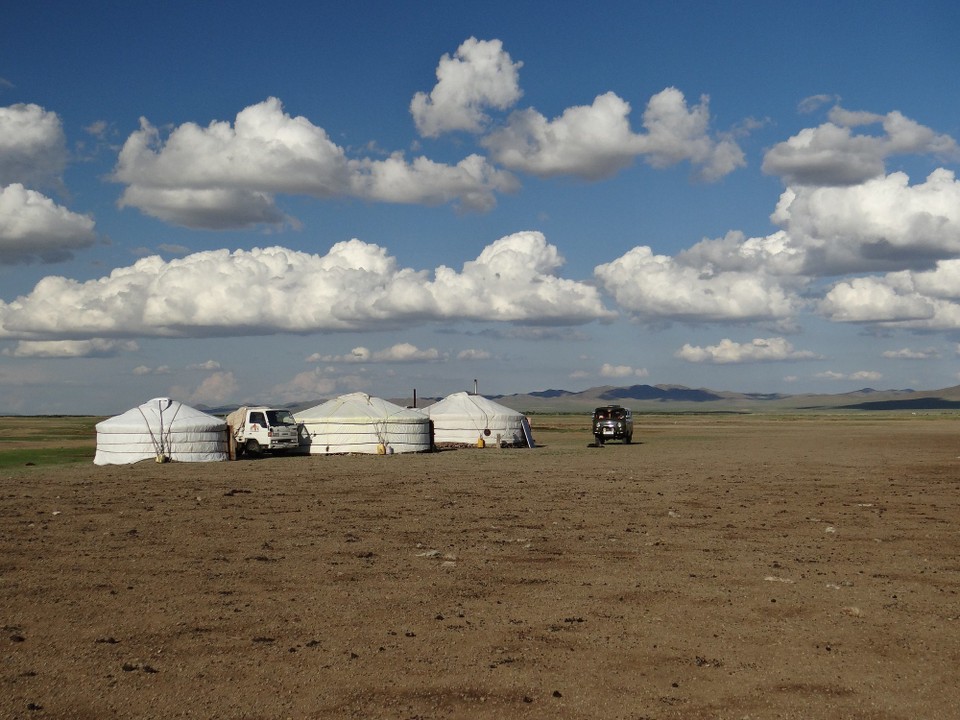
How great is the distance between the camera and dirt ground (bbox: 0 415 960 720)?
24.5 ft

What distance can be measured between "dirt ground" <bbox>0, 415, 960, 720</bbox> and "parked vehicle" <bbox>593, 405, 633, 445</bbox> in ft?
107

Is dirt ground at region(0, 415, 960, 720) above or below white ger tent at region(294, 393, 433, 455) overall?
below

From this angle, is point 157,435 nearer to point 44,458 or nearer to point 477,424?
point 44,458

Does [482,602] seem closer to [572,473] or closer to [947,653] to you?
[947,653]

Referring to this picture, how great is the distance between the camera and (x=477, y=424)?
4931 centimetres

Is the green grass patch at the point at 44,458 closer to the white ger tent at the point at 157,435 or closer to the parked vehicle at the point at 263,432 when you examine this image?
the white ger tent at the point at 157,435

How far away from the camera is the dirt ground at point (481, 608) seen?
7.48m

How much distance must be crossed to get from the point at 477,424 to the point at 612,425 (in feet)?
29.9

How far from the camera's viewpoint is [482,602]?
10656 millimetres

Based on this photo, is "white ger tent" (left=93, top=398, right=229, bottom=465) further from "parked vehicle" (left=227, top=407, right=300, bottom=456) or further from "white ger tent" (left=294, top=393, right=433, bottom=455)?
"white ger tent" (left=294, top=393, right=433, bottom=455)

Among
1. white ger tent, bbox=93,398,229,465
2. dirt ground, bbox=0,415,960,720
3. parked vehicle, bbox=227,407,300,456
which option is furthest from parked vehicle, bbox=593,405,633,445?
dirt ground, bbox=0,415,960,720

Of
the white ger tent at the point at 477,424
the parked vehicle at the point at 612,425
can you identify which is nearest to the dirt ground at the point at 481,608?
the white ger tent at the point at 477,424

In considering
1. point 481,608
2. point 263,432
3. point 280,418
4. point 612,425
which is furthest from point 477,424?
point 481,608

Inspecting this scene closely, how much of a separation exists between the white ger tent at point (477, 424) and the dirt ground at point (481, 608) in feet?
90.4
